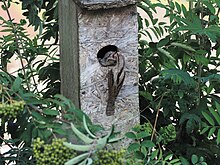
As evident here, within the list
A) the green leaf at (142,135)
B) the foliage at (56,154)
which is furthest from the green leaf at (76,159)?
the green leaf at (142,135)

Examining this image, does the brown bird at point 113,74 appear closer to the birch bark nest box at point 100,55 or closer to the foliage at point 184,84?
the birch bark nest box at point 100,55

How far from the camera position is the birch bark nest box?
1574mm

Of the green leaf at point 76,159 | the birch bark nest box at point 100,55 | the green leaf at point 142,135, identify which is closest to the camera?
the green leaf at point 76,159

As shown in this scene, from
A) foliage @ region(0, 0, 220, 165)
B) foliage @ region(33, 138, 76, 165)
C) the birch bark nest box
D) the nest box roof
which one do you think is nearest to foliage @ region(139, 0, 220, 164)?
foliage @ region(0, 0, 220, 165)

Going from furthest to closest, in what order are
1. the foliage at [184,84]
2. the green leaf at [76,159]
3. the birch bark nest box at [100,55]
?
1. the foliage at [184,84]
2. the birch bark nest box at [100,55]
3. the green leaf at [76,159]

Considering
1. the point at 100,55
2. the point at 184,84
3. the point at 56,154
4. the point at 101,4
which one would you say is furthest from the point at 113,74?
the point at 56,154

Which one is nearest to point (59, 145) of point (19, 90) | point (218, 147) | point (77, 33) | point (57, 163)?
point (57, 163)

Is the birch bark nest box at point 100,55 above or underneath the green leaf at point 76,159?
above

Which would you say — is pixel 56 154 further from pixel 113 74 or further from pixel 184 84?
pixel 184 84

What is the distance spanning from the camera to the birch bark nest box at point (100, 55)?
1574 mm

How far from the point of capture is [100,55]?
1.66 m

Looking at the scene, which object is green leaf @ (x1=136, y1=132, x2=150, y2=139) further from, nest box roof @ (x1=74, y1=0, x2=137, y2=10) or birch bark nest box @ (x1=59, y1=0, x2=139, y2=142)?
nest box roof @ (x1=74, y1=0, x2=137, y2=10)

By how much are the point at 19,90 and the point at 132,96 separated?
0.48m

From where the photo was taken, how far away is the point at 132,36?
5.43 feet
